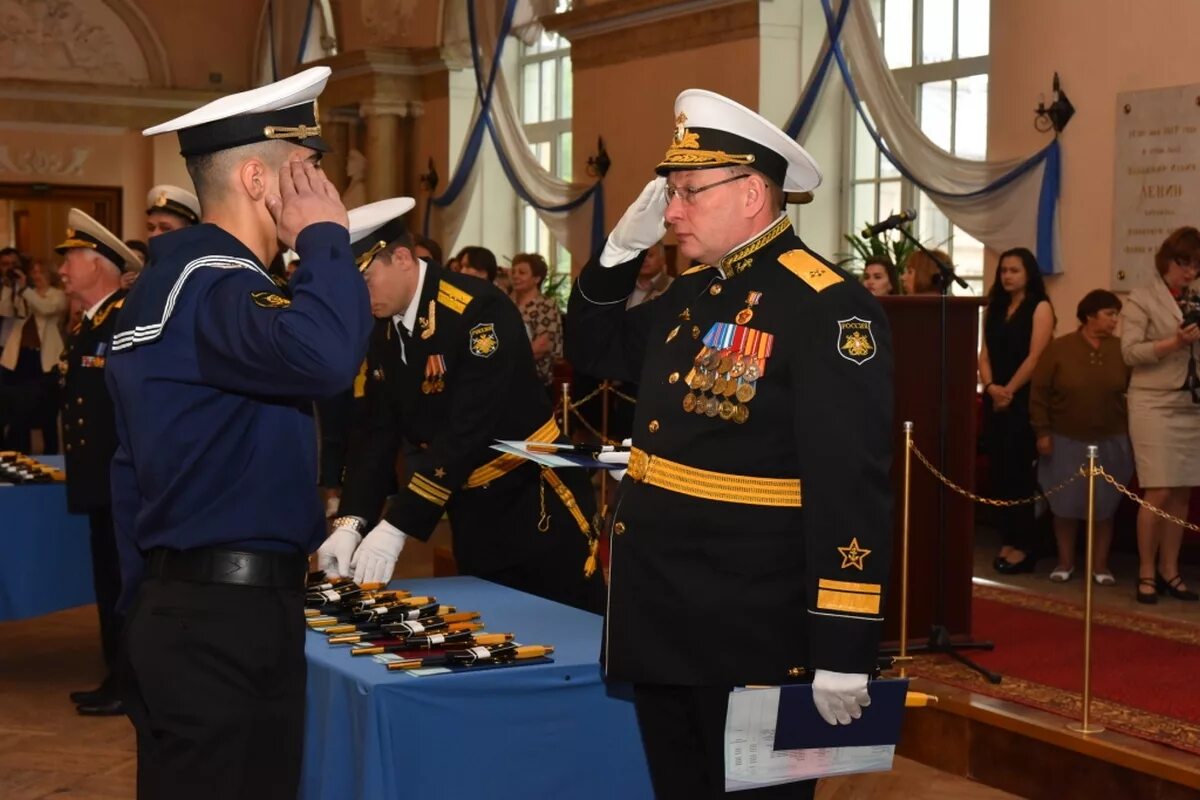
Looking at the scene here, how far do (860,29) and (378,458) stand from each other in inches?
245

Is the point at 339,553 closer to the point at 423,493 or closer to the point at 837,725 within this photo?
the point at 423,493

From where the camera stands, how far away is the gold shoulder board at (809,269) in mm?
2457

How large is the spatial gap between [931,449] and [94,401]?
2.71m

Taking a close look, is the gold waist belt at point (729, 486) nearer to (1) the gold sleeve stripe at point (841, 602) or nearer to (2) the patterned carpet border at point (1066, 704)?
(1) the gold sleeve stripe at point (841, 602)

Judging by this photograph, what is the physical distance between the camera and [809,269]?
2496 mm

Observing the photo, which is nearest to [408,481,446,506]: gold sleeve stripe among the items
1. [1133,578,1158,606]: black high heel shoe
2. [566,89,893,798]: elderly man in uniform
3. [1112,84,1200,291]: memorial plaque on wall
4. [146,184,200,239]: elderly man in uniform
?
[566,89,893,798]: elderly man in uniform

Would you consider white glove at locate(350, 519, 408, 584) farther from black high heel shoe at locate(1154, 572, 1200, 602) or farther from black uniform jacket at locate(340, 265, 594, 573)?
black high heel shoe at locate(1154, 572, 1200, 602)

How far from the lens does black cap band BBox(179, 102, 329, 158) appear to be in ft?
7.42

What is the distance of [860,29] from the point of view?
30.3ft

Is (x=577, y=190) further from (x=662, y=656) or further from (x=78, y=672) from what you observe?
(x=662, y=656)

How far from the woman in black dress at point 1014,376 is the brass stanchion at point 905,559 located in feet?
6.44

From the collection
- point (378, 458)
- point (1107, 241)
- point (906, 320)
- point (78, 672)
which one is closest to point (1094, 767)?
point (906, 320)

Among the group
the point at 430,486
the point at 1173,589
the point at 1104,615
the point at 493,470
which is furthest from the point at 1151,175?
the point at 430,486

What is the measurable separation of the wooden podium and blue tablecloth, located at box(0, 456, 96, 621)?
2.74 metres
